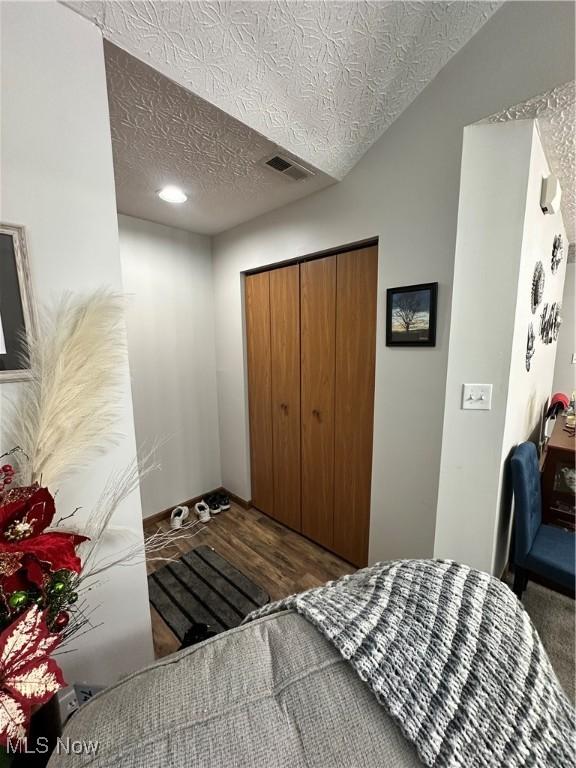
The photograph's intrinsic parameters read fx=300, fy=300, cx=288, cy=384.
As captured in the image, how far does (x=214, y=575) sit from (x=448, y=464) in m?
1.51

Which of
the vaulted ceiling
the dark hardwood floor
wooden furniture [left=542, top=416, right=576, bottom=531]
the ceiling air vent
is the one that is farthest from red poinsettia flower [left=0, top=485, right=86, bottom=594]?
wooden furniture [left=542, top=416, right=576, bottom=531]

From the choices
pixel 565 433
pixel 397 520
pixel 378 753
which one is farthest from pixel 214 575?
pixel 565 433

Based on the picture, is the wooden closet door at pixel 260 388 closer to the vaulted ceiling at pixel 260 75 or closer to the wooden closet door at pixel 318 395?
the wooden closet door at pixel 318 395

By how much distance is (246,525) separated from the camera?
2422 mm

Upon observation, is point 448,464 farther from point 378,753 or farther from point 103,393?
point 103,393

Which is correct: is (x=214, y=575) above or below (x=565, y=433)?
below

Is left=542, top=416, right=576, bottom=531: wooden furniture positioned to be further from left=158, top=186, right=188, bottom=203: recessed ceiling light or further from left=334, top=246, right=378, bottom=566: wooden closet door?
left=158, top=186, right=188, bottom=203: recessed ceiling light

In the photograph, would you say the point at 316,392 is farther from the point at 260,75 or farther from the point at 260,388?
the point at 260,75

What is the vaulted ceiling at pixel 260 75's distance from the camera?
907mm

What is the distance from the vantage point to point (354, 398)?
183cm

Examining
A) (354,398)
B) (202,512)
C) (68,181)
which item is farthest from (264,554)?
(68,181)

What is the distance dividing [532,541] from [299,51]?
7.76 ft

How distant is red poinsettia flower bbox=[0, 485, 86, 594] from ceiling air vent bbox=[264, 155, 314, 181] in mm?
1621

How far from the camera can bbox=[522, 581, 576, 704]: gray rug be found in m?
1.31
